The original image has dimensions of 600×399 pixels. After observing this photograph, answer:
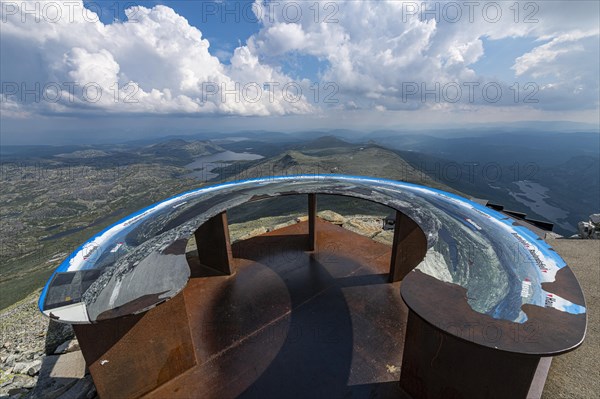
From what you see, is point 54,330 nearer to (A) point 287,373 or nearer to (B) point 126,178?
(A) point 287,373

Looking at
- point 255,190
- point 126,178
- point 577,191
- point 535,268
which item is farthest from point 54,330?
point 577,191

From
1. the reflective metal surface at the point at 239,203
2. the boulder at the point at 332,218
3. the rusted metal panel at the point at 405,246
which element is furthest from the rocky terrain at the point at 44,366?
the boulder at the point at 332,218

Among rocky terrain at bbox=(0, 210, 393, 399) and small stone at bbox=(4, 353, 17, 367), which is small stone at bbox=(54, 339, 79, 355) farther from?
small stone at bbox=(4, 353, 17, 367)

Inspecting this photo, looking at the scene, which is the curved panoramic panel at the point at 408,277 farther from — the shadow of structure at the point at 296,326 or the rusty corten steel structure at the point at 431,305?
the shadow of structure at the point at 296,326

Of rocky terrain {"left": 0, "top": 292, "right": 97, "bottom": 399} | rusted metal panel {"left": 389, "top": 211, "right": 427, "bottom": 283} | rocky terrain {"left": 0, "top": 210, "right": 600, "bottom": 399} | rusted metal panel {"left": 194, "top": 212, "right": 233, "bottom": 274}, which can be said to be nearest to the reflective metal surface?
rusted metal panel {"left": 389, "top": 211, "right": 427, "bottom": 283}

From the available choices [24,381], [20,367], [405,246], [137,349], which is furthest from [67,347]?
[405,246]
